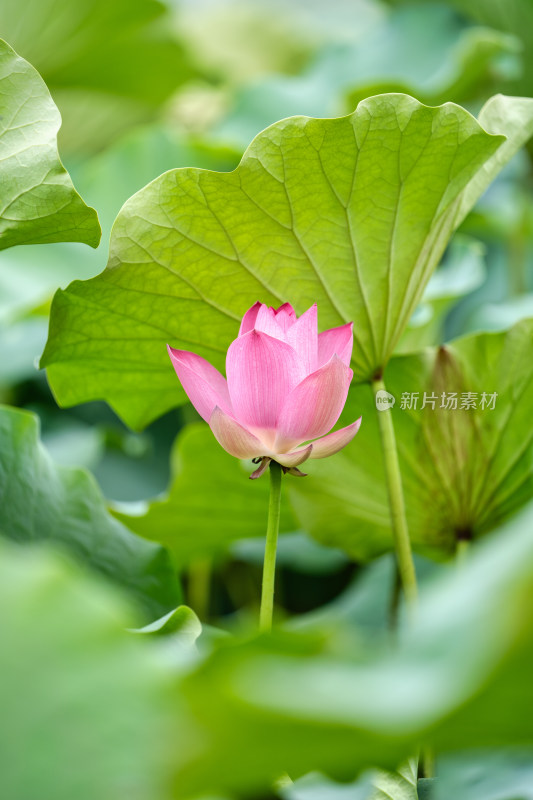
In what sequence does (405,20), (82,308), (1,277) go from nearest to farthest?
(82,308), (1,277), (405,20)

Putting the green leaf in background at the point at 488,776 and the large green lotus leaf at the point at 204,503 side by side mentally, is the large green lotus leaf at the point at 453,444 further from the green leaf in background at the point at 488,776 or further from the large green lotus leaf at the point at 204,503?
the green leaf in background at the point at 488,776

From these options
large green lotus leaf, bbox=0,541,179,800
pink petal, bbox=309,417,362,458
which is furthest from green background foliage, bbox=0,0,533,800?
pink petal, bbox=309,417,362,458

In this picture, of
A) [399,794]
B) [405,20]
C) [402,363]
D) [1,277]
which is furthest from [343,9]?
[399,794]

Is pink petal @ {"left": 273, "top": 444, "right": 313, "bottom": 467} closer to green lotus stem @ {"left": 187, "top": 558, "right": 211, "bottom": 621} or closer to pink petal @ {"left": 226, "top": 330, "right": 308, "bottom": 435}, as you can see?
pink petal @ {"left": 226, "top": 330, "right": 308, "bottom": 435}

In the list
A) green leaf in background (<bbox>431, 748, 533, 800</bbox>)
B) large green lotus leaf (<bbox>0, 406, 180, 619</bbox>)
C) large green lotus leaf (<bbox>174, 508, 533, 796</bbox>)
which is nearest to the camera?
large green lotus leaf (<bbox>174, 508, 533, 796</bbox>)

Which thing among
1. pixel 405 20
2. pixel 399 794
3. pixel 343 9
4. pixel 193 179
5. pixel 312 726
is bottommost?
pixel 399 794

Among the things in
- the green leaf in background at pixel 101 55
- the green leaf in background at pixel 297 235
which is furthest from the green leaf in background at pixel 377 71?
the green leaf in background at pixel 297 235

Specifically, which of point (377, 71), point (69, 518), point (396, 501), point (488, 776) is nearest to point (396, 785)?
point (488, 776)

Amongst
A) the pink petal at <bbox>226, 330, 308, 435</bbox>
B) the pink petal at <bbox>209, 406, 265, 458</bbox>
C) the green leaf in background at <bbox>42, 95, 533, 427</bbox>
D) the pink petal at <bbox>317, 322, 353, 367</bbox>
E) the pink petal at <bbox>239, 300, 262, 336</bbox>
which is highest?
the green leaf in background at <bbox>42, 95, 533, 427</bbox>

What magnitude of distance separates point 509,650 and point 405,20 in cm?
150

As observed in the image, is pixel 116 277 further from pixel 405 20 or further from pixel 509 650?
pixel 405 20

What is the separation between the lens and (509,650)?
247 millimetres

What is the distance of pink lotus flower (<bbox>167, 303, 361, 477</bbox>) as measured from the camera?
0.47 meters

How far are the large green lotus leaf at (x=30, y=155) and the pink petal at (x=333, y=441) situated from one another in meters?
0.21
